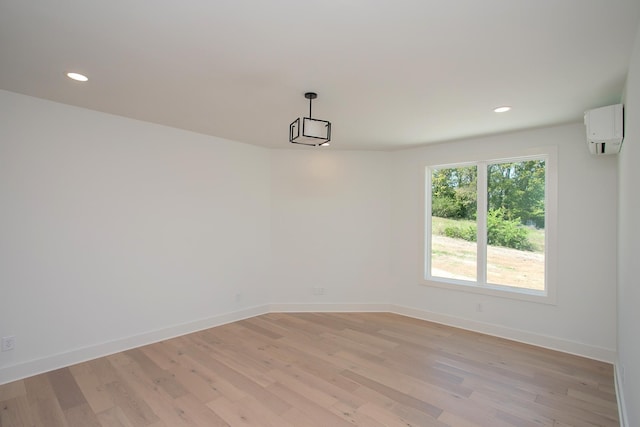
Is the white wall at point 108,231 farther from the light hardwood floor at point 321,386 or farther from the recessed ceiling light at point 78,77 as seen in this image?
the recessed ceiling light at point 78,77

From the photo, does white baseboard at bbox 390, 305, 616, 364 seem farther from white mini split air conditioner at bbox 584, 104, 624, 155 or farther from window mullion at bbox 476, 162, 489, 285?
white mini split air conditioner at bbox 584, 104, 624, 155

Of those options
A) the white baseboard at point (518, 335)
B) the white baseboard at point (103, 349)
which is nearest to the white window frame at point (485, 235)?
the white baseboard at point (518, 335)

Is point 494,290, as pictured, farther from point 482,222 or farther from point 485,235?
point 482,222

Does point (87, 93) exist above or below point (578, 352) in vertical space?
above

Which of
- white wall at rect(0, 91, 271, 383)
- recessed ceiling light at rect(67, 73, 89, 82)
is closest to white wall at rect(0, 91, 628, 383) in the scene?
white wall at rect(0, 91, 271, 383)

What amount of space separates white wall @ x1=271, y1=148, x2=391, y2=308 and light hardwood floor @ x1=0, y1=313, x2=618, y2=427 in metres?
1.15

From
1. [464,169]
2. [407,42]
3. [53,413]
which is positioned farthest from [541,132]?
[53,413]

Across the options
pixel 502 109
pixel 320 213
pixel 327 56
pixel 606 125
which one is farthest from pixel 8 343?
pixel 606 125

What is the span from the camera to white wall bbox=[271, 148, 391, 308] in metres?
4.94

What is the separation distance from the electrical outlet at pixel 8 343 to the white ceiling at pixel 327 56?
217cm

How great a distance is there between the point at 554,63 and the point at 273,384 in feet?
10.7

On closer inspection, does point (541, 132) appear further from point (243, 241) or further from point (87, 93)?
point (87, 93)

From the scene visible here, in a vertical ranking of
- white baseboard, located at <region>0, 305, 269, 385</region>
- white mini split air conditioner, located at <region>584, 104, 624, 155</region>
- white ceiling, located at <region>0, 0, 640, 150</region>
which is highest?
white ceiling, located at <region>0, 0, 640, 150</region>

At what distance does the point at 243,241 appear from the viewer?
4.64m
